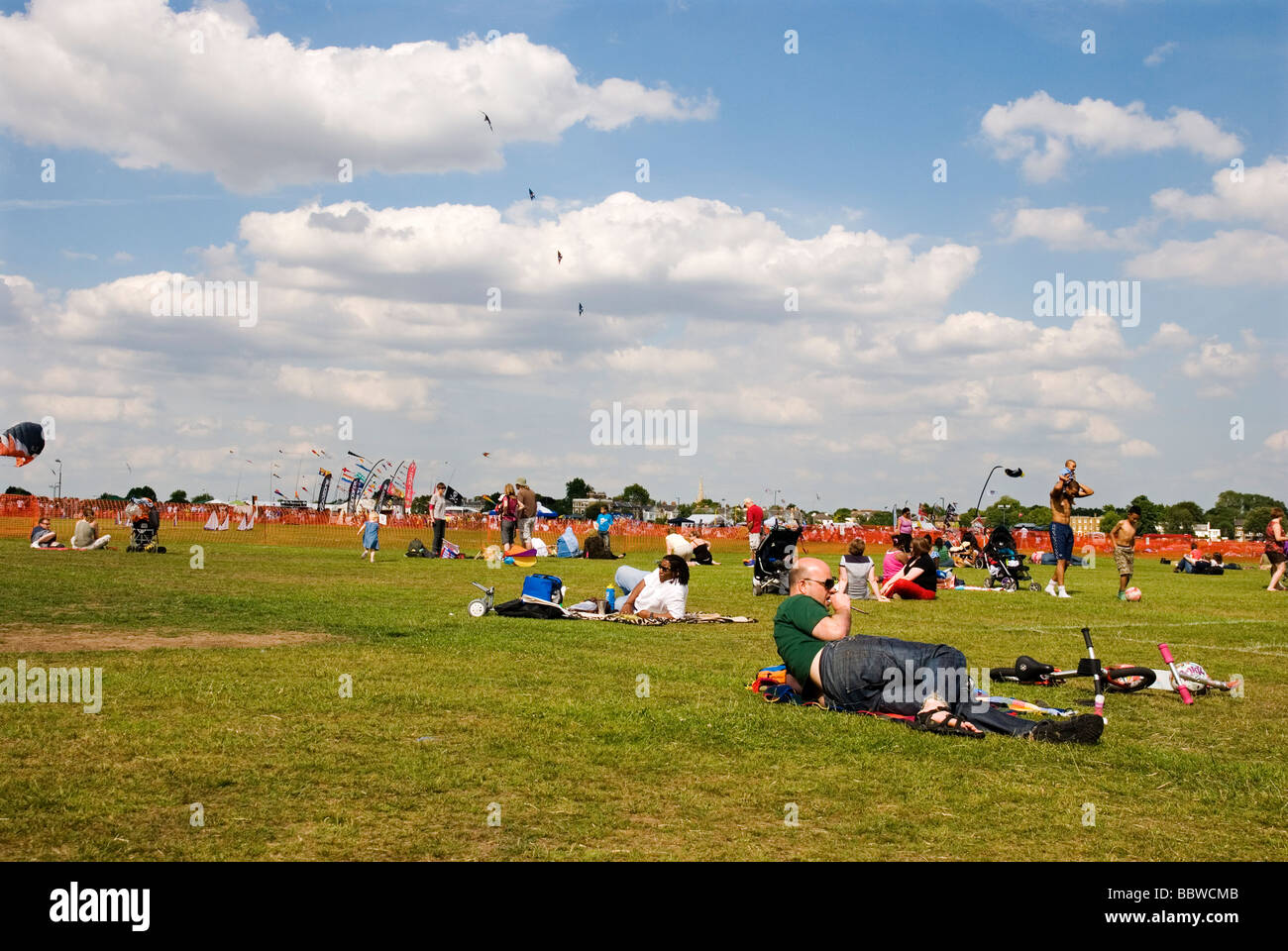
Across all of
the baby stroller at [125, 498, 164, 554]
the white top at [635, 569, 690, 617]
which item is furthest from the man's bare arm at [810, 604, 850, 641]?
the baby stroller at [125, 498, 164, 554]

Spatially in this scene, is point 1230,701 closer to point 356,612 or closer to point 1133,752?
point 1133,752

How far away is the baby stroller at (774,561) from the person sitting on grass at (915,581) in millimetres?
2004

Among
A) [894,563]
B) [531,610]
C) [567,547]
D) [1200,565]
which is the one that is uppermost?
[894,563]

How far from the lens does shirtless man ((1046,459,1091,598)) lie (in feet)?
71.6

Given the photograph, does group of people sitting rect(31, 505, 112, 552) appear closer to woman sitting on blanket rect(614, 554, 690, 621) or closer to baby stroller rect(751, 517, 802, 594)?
baby stroller rect(751, 517, 802, 594)

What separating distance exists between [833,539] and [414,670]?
4944 centimetres

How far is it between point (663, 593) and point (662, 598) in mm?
77

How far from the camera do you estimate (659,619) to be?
1580cm

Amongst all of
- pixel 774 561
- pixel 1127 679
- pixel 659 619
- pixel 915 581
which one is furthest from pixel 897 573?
pixel 1127 679

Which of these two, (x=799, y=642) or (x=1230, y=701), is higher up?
(x=799, y=642)

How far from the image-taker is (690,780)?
6531mm

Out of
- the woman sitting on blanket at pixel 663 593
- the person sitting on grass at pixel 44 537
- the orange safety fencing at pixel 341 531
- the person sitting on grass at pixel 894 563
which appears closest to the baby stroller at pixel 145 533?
the person sitting on grass at pixel 44 537

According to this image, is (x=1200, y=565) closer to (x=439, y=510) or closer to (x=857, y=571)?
(x=857, y=571)
